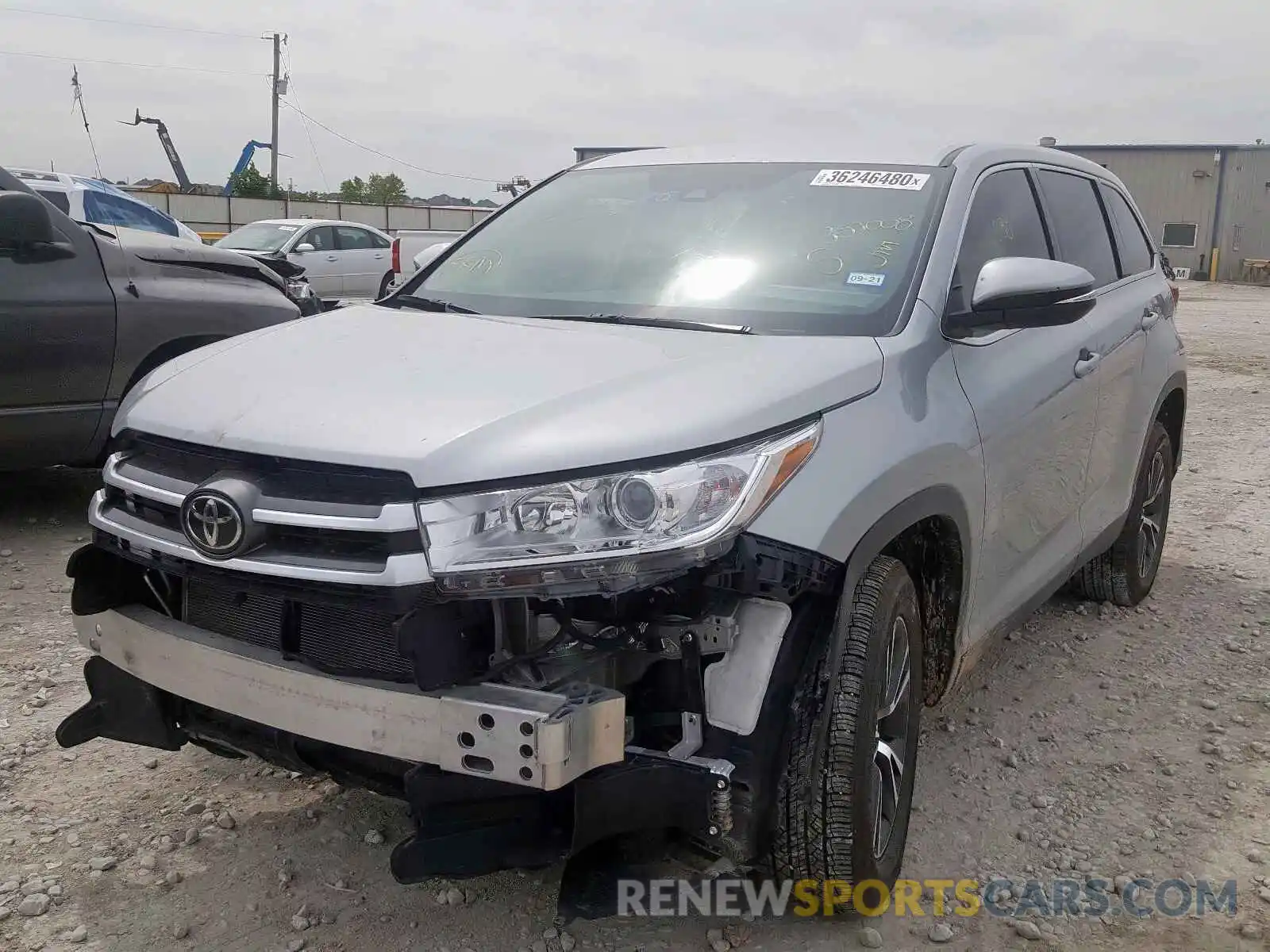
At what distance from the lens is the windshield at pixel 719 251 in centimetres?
311

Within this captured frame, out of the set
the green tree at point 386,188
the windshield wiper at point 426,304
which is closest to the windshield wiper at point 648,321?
the windshield wiper at point 426,304

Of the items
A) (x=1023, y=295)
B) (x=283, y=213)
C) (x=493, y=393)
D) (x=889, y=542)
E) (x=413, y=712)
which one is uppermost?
(x=283, y=213)

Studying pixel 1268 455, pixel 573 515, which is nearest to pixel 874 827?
pixel 573 515

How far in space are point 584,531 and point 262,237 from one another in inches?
663

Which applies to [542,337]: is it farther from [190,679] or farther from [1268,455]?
[1268,455]

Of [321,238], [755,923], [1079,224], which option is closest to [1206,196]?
[321,238]

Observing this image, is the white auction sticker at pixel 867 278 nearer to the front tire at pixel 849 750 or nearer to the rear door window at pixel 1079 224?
the front tire at pixel 849 750

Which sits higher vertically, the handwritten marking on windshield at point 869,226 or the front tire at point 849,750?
the handwritten marking on windshield at point 869,226

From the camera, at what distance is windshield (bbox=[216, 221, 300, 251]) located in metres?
17.4

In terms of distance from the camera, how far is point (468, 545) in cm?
220

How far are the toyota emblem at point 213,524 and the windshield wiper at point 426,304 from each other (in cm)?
125

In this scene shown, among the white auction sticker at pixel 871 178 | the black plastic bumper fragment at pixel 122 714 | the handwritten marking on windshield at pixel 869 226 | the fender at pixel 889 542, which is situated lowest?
the black plastic bumper fragment at pixel 122 714

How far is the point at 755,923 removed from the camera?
2.76m

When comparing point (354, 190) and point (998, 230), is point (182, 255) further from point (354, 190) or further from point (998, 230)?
point (354, 190)
